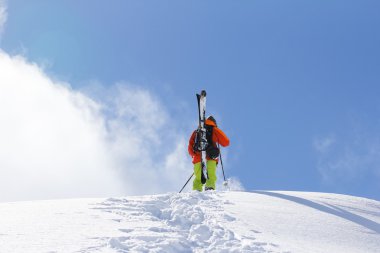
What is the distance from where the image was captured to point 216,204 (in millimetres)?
7289

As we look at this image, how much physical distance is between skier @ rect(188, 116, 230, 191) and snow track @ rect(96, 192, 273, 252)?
7.68ft

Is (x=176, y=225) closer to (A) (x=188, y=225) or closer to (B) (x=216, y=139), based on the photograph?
(A) (x=188, y=225)

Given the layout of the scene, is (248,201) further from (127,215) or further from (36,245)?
(36,245)

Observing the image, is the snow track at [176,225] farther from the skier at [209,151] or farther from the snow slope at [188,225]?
the skier at [209,151]

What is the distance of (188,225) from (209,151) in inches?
171

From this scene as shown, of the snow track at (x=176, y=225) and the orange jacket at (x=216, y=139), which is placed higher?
the orange jacket at (x=216, y=139)

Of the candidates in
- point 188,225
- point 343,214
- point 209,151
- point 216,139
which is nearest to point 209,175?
point 209,151

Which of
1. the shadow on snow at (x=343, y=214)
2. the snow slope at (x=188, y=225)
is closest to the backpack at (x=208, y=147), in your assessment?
the snow slope at (x=188, y=225)

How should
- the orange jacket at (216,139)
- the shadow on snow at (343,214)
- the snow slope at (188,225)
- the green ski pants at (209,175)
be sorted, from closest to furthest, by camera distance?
1. the snow slope at (188,225)
2. the shadow on snow at (343,214)
3. the green ski pants at (209,175)
4. the orange jacket at (216,139)

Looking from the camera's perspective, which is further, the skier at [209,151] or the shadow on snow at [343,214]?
the skier at [209,151]

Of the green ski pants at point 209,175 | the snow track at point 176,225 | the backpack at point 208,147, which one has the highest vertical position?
the backpack at point 208,147

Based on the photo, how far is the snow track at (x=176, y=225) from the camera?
17.0 ft

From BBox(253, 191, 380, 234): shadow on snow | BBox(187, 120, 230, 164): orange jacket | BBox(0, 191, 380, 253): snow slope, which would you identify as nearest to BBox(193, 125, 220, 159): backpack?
BBox(187, 120, 230, 164): orange jacket

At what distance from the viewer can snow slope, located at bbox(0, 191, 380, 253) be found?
512 cm
